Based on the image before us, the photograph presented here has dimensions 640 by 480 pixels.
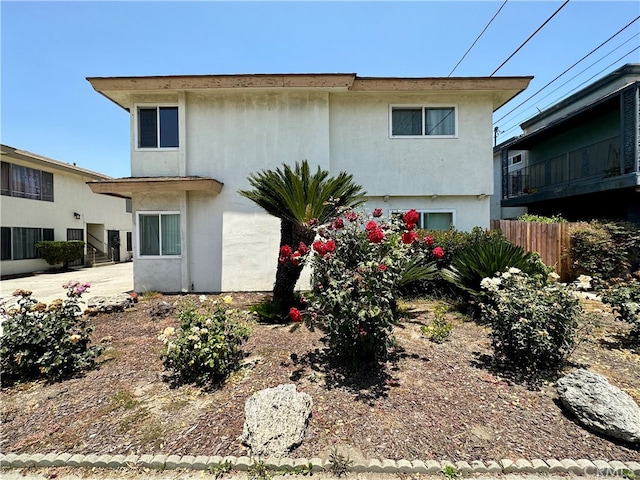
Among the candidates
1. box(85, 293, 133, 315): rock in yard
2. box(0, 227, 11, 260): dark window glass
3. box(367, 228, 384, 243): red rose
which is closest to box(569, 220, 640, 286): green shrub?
box(367, 228, 384, 243): red rose

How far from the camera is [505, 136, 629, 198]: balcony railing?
1216cm

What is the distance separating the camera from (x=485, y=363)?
430 centimetres

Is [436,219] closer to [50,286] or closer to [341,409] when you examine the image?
[341,409]

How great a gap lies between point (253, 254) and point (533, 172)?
16657 mm

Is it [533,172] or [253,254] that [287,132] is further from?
[533,172]

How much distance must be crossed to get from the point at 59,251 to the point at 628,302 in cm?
2328

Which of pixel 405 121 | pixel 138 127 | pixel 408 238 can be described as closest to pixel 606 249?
pixel 405 121

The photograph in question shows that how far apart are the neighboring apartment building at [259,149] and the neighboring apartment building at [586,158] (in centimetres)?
539

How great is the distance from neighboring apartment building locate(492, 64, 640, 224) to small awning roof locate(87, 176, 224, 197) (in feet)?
48.4

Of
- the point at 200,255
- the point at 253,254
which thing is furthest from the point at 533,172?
the point at 200,255

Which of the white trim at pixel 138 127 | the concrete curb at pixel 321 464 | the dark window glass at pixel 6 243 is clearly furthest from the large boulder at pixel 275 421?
the dark window glass at pixel 6 243

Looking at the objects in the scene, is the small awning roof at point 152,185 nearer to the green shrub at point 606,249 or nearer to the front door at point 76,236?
the green shrub at point 606,249

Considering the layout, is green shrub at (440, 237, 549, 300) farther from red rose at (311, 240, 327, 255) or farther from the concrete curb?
red rose at (311, 240, 327, 255)

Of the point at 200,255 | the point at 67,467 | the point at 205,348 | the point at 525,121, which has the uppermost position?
the point at 525,121
